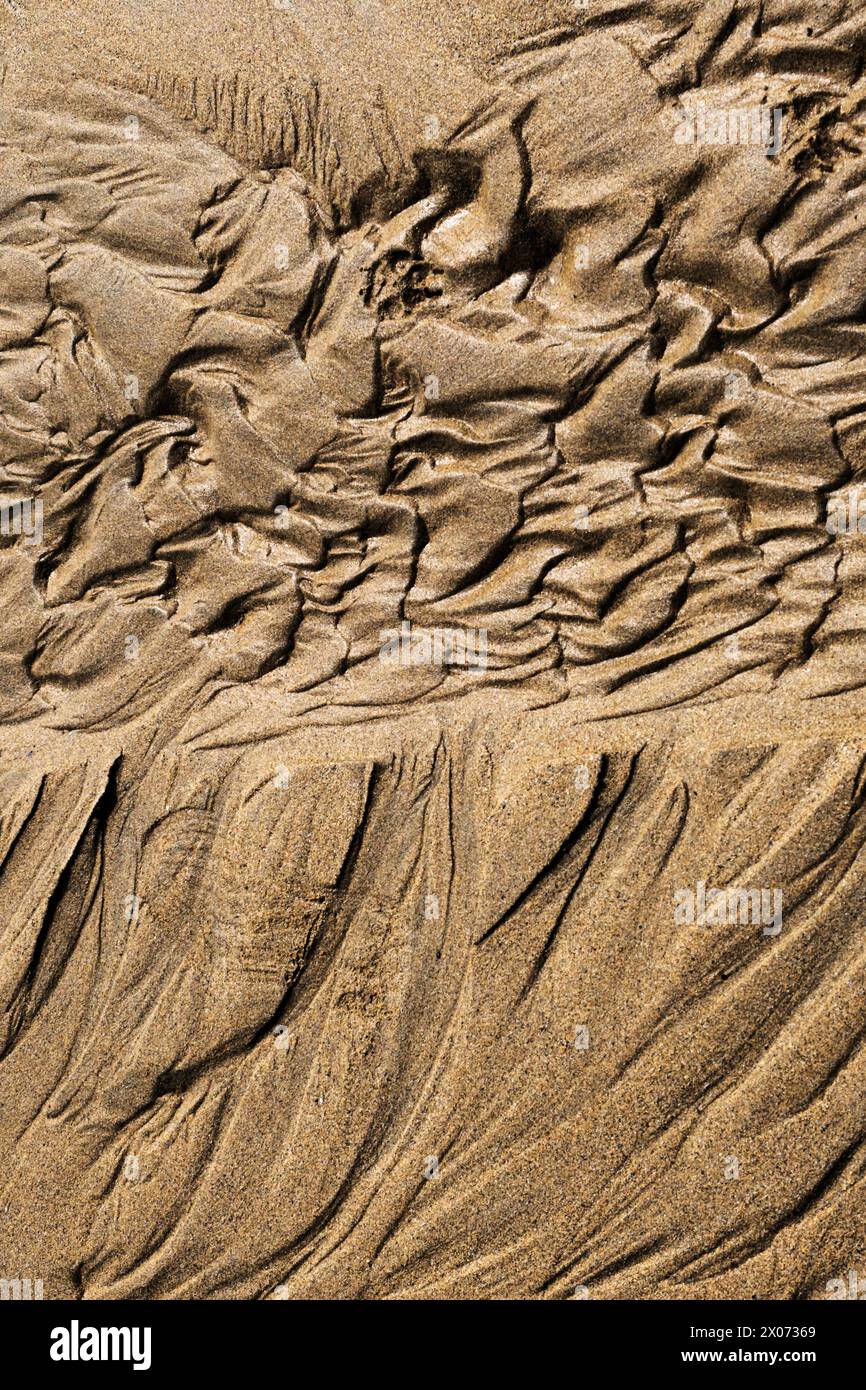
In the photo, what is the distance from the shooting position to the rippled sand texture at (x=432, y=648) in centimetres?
217

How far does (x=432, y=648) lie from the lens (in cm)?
225

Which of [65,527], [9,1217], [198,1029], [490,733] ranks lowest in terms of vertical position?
[9,1217]

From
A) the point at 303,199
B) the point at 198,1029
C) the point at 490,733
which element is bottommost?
the point at 198,1029

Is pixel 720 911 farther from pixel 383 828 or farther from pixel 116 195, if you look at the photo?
pixel 116 195

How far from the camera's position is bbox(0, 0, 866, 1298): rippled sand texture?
217cm

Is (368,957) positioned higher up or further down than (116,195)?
further down

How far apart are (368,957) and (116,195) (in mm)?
1852

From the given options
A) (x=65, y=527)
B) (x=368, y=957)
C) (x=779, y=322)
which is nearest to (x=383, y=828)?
(x=368, y=957)

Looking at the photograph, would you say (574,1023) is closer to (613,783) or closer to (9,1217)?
(613,783)

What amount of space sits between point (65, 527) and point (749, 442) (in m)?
1.58

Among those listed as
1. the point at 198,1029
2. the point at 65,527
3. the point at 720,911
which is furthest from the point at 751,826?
the point at 65,527

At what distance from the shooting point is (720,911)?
7.15ft

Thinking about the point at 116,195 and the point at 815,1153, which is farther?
the point at 116,195

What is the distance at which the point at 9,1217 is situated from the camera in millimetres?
2291
